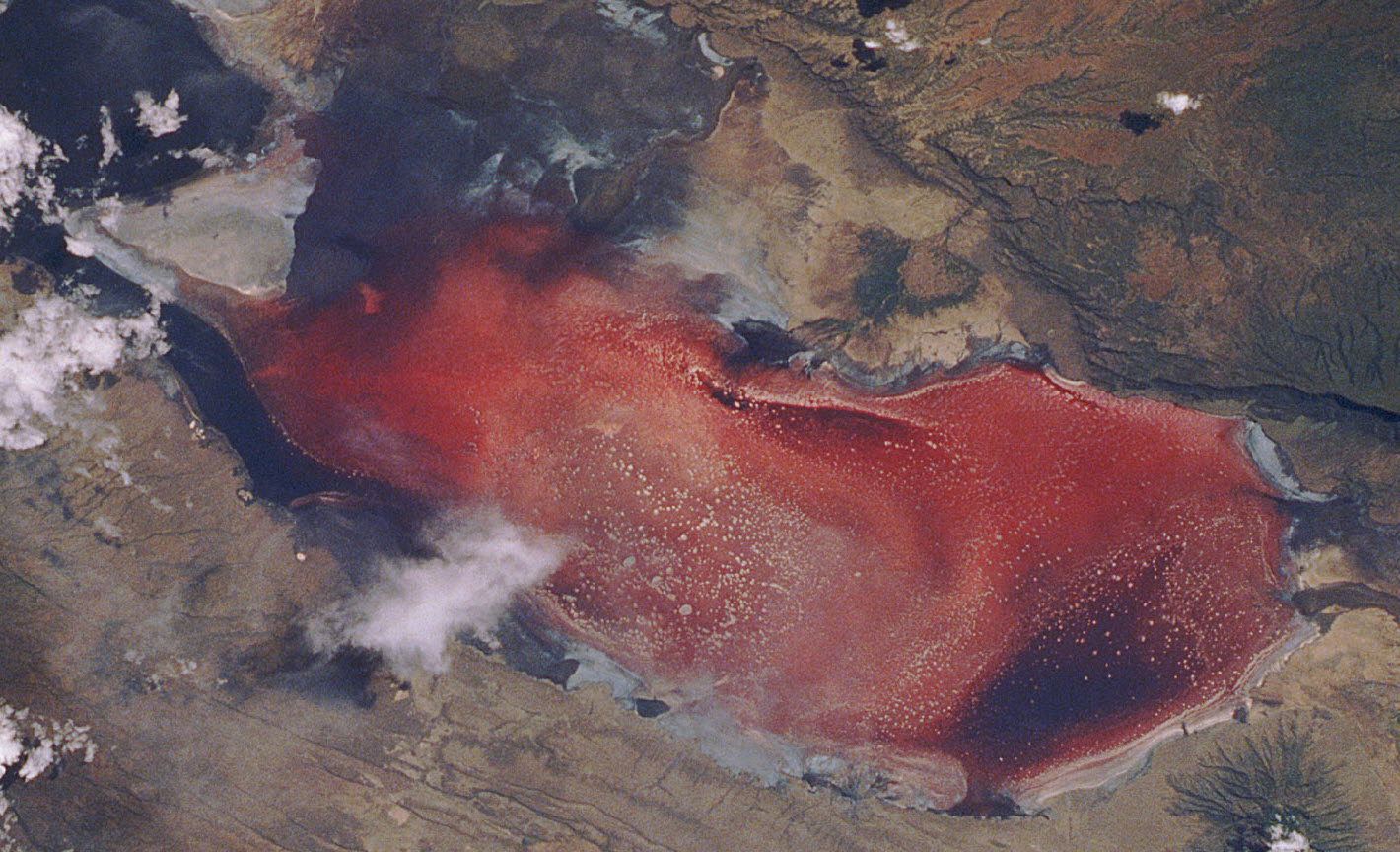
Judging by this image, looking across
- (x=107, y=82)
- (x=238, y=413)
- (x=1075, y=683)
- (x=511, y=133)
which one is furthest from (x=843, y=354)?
(x=107, y=82)

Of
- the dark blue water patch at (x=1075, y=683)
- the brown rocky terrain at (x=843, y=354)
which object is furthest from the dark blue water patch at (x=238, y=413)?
the dark blue water patch at (x=1075, y=683)

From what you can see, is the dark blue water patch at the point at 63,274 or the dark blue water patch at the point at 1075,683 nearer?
the dark blue water patch at the point at 63,274

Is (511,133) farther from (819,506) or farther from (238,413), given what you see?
(819,506)

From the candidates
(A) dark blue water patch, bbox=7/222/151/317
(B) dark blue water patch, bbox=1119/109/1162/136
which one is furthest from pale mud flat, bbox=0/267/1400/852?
(B) dark blue water patch, bbox=1119/109/1162/136

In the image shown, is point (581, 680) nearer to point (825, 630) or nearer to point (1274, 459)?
point (825, 630)

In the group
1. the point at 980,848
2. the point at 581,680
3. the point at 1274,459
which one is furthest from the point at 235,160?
the point at 1274,459

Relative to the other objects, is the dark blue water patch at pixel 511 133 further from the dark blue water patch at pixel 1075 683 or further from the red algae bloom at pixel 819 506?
the dark blue water patch at pixel 1075 683
